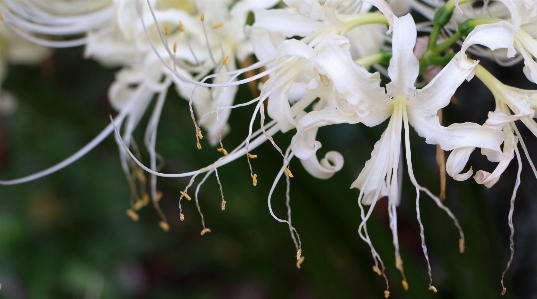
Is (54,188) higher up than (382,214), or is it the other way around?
(54,188)

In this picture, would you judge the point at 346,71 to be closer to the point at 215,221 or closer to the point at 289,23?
the point at 289,23

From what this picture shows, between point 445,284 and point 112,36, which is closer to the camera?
point 112,36

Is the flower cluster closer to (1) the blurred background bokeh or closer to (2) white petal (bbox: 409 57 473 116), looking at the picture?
(2) white petal (bbox: 409 57 473 116)

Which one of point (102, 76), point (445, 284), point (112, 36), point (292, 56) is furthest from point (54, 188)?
point (292, 56)

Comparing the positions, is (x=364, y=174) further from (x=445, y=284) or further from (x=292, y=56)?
(x=445, y=284)

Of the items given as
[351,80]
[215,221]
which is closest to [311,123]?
[351,80]
